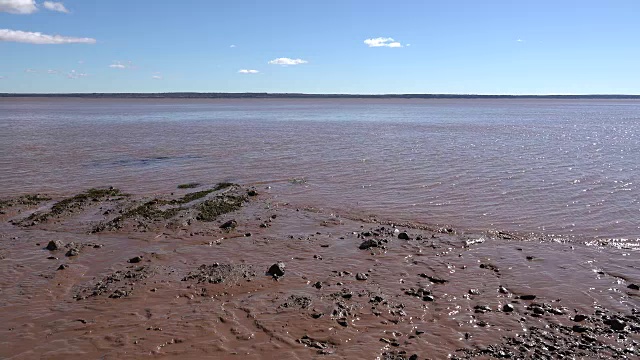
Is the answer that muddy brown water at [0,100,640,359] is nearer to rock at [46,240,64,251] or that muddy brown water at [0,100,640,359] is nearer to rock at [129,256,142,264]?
rock at [129,256,142,264]

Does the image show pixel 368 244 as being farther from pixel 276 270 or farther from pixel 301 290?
pixel 301 290

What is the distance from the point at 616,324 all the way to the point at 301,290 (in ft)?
15.6

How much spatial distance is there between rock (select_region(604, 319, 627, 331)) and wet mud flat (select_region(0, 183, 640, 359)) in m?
0.02

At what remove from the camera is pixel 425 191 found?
1642cm

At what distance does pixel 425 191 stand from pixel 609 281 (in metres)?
7.88

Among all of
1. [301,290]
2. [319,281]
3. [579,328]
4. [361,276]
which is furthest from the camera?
[361,276]

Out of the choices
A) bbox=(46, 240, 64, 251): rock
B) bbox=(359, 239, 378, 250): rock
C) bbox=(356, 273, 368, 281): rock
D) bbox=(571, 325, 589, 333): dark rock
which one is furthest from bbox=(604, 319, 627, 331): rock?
bbox=(46, 240, 64, 251): rock

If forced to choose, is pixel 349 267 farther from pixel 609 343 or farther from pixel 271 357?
pixel 609 343

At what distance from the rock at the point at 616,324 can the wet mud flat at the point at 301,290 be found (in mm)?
20

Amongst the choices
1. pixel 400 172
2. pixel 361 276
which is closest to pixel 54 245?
pixel 361 276

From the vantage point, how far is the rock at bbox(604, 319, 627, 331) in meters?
7.04

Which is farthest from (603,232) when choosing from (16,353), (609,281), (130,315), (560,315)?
(16,353)

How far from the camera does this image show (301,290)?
8.46 meters

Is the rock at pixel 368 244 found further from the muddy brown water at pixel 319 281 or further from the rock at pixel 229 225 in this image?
the rock at pixel 229 225
